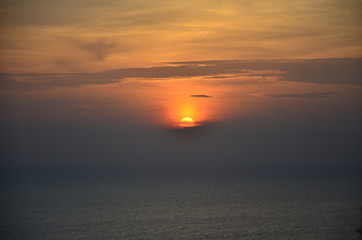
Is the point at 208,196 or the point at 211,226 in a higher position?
the point at 211,226

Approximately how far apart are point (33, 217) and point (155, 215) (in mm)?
28305

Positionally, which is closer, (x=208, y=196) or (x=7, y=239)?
(x=7, y=239)

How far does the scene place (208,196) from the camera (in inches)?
5945

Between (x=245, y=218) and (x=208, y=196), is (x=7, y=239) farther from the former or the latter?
(x=208, y=196)

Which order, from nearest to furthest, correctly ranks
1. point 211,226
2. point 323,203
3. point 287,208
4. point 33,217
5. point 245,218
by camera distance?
point 211,226, point 245,218, point 33,217, point 287,208, point 323,203

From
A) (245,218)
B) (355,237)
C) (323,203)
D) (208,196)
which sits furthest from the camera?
(208,196)

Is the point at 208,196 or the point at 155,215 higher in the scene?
the point at 155,215

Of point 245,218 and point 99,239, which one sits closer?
point 99,239

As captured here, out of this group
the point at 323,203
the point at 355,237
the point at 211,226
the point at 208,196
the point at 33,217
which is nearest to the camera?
the point at 355,237

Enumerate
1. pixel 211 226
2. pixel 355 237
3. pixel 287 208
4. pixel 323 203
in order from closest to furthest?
pixel 355 237, pixel 211 226, pixel 287 208, pixel 323 203

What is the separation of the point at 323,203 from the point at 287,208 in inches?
673

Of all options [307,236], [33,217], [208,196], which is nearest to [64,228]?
[33,217]

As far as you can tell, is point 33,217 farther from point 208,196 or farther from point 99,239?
point 208,196

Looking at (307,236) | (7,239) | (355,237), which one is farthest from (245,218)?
(7,239)
